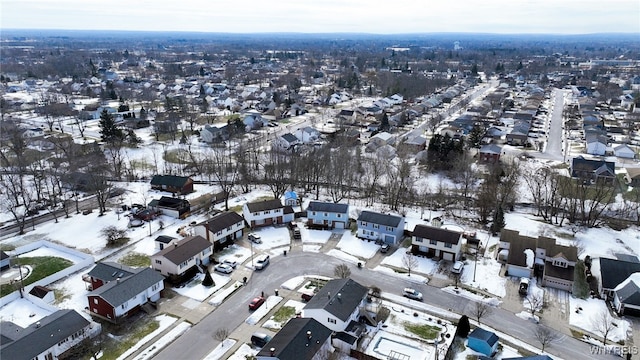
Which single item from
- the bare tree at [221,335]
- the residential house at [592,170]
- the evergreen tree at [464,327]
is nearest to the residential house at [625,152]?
the residential house at [592,170]

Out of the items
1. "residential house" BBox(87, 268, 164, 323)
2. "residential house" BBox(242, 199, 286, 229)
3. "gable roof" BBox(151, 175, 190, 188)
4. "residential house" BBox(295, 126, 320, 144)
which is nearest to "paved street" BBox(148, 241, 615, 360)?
"residential house" BBox(87, 268, 164, 323)

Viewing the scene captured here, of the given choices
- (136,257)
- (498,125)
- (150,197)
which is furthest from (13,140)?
(498,125)

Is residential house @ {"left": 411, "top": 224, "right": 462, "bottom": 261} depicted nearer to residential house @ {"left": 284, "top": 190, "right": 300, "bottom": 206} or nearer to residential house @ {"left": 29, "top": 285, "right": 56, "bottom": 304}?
residential house @ {"left": 284, "top": 190, "right": 300, "bottom": 206}

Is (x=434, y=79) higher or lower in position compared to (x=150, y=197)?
higher

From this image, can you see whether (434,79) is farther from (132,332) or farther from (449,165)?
(132,332)

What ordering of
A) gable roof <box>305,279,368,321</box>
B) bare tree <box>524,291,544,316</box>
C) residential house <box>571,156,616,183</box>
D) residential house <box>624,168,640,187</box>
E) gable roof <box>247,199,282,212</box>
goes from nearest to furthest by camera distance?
gable roof <box>305,279,368,321</box>, bare tree <box>524,291,544,316</box>, gable roof <box>247,199,282,212</box>, residential house <box>624,168,640,187</box>, residential house <box>571,156,616,183</box>
